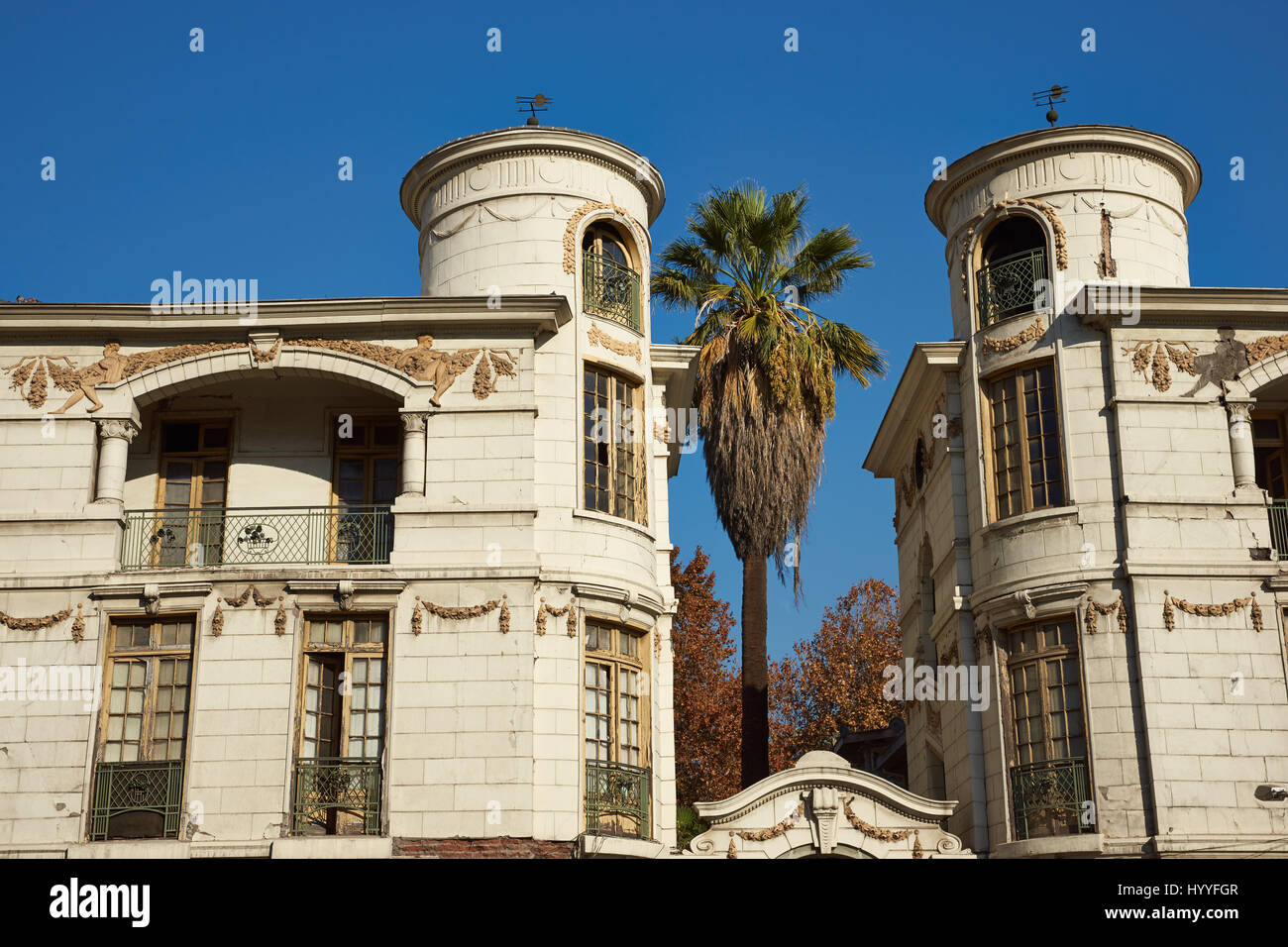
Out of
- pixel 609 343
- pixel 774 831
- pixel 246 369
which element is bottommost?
pixel 774 831

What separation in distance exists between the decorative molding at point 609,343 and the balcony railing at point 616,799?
6.53 m

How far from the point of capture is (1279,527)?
2431cm

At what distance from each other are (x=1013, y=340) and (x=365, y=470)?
34.8 ft

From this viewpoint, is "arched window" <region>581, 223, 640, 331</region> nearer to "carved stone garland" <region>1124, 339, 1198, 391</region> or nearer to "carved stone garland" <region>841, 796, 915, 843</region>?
"carved stone garland" <region>1124, 339, 1198, 391</region>

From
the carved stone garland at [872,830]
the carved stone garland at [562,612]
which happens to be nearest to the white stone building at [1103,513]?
the carved stone garland at [872,830]

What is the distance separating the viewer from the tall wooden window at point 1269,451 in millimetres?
25922

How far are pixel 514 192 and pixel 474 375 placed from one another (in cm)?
331

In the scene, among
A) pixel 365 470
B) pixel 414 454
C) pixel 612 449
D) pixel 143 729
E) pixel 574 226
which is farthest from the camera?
pixel 574 226

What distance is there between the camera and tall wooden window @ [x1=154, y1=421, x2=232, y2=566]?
23891 millimetres

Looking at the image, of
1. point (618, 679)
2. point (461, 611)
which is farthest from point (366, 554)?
point (618, 679)

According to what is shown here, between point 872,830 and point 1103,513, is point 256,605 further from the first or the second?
point 1103,513

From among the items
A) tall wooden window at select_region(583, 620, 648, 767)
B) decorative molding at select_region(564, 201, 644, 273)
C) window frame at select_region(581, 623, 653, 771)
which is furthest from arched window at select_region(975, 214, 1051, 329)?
tall wooden window at select_region(583, 620, 648, 767)

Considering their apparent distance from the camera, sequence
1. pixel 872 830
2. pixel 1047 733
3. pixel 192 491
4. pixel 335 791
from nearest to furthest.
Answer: pixel 335 791, pixel 1047 733, pixel 872 830, pixel 192 491
